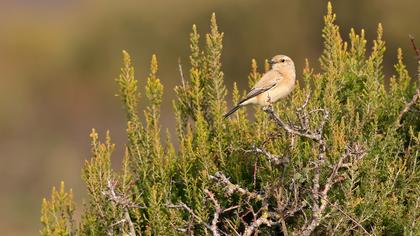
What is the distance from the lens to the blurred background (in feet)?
62.7

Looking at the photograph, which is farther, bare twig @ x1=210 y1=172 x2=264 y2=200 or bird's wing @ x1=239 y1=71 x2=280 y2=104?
bird's wing @ x1=239 y1=71 x2=280 y2=104

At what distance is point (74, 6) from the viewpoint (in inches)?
997

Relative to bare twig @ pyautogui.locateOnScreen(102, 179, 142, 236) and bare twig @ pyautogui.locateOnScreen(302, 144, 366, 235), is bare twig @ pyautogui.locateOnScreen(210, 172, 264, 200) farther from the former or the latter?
bare twig @ pyautogui.locateOnScreen(102, 179, 142, 236)

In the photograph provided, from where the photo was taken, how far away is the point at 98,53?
22797 mm

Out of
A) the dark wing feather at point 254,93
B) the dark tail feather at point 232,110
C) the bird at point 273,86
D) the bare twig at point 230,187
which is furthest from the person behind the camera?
the bird at point 273,86

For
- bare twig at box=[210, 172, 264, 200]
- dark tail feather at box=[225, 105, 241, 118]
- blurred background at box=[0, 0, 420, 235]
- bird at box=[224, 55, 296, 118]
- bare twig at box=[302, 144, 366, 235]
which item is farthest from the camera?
blurred background at box=[0, 0, 420, 235]

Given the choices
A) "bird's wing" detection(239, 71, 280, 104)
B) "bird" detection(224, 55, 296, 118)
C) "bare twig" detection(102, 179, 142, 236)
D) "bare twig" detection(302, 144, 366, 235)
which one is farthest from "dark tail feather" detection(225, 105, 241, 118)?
"bare twig" detection(302, 144, 366, 235)

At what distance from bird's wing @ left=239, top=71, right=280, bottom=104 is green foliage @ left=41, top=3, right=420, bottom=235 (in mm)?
308

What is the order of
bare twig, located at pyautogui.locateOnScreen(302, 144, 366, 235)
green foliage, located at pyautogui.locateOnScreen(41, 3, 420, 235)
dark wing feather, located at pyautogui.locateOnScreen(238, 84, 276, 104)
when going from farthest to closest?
1. dark wing feather, located at pyautogui.locateOnScreen(238, 84, 276, 104)
2. green foliage, located at pyautogui.locateOnScreen(41, 3, 420, 235)
3. bare twig, located at pyautogui.locateOnScreen(302, 144, 366, 235)

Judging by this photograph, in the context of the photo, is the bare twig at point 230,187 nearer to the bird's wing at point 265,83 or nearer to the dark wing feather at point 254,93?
the dark wing feather at point 254,93

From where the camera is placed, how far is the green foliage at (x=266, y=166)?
15.4ft

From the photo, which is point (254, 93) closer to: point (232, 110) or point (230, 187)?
point (232, 110)

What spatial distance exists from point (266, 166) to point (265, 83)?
1.89 metres

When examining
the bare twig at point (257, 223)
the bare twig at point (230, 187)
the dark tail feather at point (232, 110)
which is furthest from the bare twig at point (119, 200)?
the dark tail feather at point (232, 110)
